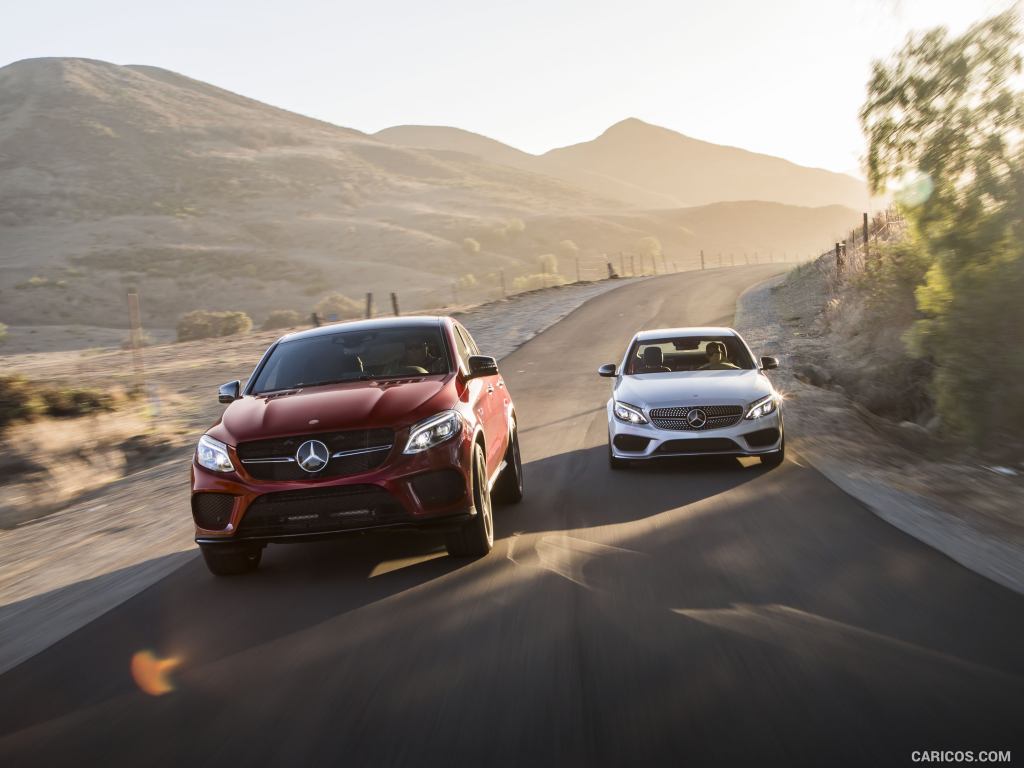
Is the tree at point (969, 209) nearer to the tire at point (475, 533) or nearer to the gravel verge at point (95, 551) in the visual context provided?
the tire at point (475, 533)

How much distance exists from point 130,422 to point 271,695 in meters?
11.5

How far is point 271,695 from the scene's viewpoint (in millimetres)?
4398

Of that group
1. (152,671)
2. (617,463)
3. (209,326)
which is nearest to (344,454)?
(152,671)

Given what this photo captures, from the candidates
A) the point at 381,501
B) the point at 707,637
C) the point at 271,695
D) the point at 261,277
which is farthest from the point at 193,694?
the point at 261,277

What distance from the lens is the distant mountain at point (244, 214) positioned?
75688 mm

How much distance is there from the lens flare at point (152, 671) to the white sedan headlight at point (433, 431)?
1.95m

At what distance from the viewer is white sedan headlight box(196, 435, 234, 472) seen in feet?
21.3

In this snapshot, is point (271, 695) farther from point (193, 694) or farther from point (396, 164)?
point (396, 164)

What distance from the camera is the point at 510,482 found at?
8.94 meters

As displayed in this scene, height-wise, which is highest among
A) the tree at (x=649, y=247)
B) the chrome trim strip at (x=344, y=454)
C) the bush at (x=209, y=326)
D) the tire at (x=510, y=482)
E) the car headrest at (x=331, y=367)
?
the car headrest at (x=331, y=367)

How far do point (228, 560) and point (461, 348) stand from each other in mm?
2698

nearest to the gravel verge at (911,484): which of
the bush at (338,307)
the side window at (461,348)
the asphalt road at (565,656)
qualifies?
the asphalt road at (565,656)

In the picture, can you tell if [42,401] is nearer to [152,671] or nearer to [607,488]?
[607,488]
